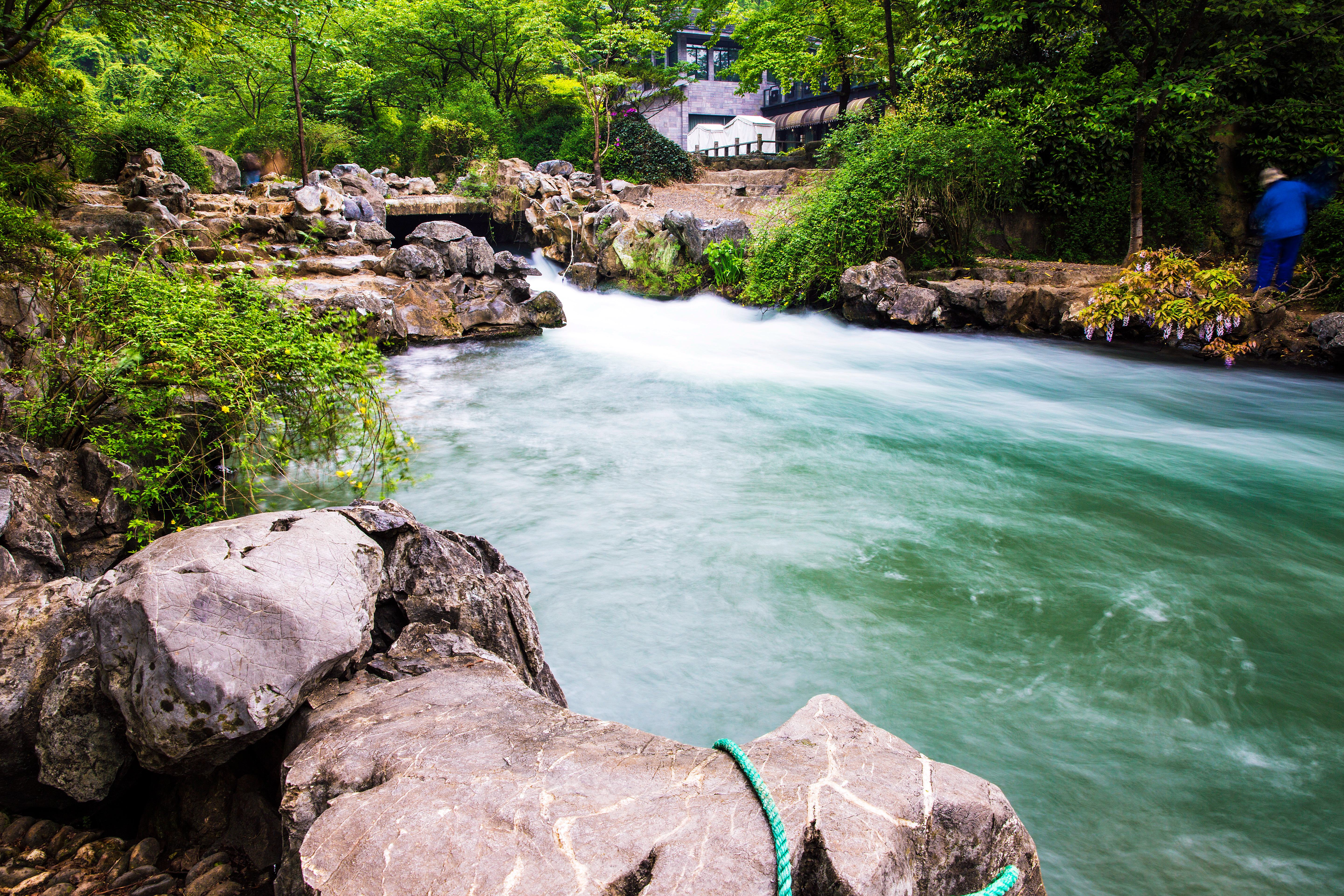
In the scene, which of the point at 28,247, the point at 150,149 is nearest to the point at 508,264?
the point at 28,247

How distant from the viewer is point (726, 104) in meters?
40.2

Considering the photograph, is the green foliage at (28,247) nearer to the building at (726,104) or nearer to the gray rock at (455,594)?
the gray rock at (455,594)

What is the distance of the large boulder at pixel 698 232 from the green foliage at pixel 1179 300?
7.72 metres

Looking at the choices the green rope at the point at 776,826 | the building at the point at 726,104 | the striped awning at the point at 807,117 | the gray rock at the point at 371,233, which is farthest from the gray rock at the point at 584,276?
the building at the point at 726,104

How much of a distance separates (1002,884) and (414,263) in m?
12.8

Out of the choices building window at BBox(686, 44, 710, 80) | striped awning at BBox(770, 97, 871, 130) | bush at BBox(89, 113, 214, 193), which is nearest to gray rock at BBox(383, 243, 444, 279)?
bush at BBox(89, 113, 214, 193)

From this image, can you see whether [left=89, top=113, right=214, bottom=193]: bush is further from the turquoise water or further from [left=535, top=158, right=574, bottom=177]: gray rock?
the turquoise water

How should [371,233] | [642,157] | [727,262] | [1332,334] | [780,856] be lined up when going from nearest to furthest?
1. [780,856]
2. [1332,334]
3. [371,233]
4. [727,262]
5. [642,157]

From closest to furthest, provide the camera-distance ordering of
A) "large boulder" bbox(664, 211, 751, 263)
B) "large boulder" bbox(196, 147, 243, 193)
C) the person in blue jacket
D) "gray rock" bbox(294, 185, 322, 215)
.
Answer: the person in blue jacket, "gray rock" bbox(294, 185, 322, 215), "large boulder" bbox(664, 211, 751, 263), "large boulder" bbox(196, 147, 243, 193)

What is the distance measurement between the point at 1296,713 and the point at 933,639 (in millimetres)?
1747

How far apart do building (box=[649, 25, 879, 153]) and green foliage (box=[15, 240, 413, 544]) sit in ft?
107

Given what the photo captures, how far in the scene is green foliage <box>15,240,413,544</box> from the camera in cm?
381

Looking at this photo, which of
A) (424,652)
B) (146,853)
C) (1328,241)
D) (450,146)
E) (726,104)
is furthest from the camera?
(726,104)

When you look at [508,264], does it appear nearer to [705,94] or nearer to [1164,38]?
[1164,38]
